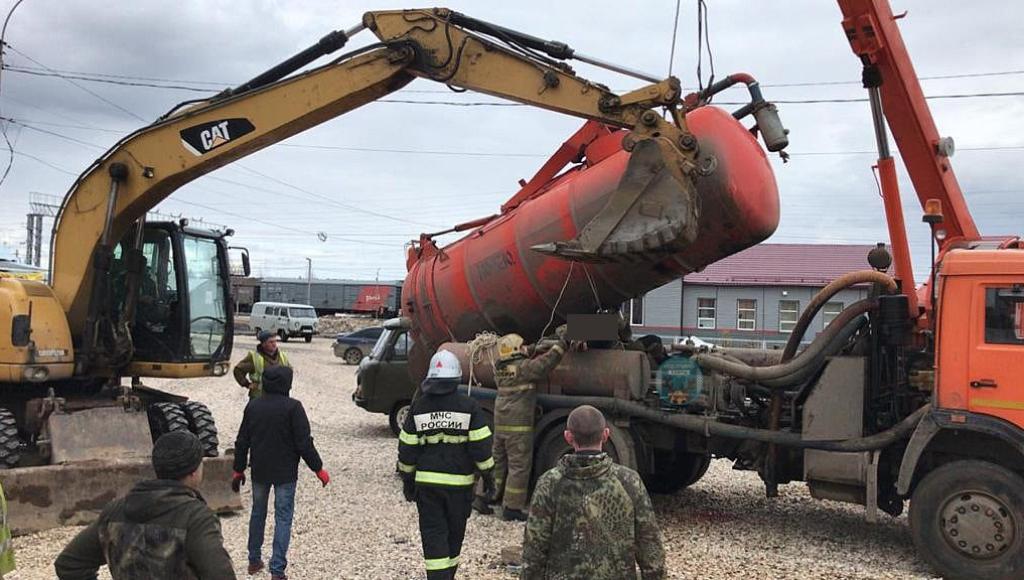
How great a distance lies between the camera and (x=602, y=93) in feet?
25.5

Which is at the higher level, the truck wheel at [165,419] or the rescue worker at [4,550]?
the rescue worker at [4,550]

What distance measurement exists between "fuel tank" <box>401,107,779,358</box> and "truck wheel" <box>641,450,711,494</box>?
189 centimetres

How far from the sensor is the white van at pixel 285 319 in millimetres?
40469

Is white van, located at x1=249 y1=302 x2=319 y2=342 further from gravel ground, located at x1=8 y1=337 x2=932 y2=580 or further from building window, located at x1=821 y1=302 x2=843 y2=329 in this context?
gravel ground, located at x1=8 y1=337 x2=932 y2=580

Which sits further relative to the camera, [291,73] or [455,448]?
[291,73]

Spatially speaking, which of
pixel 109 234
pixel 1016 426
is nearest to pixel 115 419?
pixel 109 234

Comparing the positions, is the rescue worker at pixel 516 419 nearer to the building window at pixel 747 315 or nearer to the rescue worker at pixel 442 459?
the rescue worker at pixel 442 459

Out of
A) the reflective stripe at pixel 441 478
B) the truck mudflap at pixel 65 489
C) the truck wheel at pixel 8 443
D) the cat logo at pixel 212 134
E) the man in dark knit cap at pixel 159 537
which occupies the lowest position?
the truck mudflap at pixel 65 489

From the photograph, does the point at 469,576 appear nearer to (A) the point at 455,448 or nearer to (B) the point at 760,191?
(A) the point at 455,448

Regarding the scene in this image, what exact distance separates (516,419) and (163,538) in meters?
5.40

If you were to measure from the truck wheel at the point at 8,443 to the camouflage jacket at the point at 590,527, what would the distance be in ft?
19.6

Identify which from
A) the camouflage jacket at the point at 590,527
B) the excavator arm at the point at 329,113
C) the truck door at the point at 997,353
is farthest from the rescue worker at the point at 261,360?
the truck door at the point at 997,353

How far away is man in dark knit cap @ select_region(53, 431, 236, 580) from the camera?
2980 mm

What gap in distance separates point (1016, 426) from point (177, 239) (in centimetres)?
809
